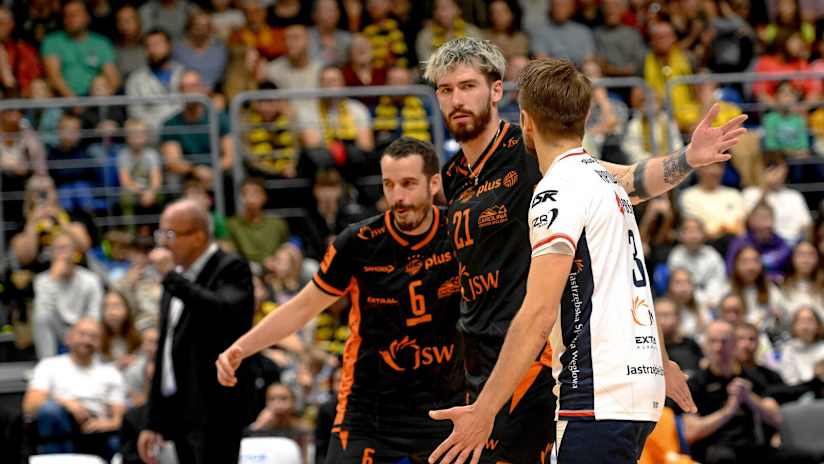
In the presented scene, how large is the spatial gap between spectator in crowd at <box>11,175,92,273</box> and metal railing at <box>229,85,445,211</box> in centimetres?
173

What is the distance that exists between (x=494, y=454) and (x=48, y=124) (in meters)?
9.62

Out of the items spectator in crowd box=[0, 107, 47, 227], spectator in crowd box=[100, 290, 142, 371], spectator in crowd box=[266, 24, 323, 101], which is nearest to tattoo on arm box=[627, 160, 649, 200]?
spectator in crowd box=[100, 290, 142, 371]

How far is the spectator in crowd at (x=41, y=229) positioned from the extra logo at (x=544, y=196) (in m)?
8.76

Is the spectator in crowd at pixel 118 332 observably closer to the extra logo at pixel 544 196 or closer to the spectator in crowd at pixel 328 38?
the spectator in crowd at pixel 328 38

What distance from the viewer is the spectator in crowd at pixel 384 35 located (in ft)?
51.8

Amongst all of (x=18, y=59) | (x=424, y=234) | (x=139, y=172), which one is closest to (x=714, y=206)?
(x=139, y=172)

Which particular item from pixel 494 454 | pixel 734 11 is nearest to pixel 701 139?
pixel 494 454

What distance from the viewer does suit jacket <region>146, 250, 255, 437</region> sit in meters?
8.36

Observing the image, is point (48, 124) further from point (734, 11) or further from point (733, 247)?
point (734, 11)

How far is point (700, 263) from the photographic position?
14.0 metres

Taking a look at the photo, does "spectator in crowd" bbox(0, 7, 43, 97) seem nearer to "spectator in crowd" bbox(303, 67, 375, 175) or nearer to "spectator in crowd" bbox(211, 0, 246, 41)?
"spectator in crowd" bbox(211, 0, 246, 41)

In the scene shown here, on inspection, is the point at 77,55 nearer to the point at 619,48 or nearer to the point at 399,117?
the point at 399,117

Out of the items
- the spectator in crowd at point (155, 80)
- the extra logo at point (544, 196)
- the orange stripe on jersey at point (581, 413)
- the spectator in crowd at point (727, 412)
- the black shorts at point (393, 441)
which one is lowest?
the spectator in crowd at point (727, 412)

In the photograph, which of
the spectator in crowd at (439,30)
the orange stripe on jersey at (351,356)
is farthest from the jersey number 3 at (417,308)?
the spectator in crowd at (439,30)
